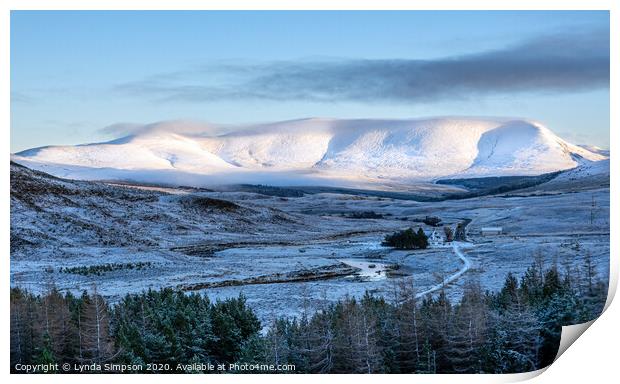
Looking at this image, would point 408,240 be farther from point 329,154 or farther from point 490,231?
point 329,154

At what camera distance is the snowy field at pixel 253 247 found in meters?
17.5

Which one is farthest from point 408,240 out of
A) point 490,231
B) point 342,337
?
point 342,337

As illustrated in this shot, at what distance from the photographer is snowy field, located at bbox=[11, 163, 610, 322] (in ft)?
57.3

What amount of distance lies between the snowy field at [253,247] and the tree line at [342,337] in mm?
→ 1626

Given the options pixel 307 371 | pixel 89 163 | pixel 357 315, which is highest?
pixel 89 163

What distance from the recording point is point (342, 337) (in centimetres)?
1190

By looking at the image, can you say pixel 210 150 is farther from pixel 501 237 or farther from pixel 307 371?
pixel 307 371

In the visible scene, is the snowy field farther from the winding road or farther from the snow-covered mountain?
the snow-covered mountain

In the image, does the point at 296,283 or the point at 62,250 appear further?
the point at 62,250

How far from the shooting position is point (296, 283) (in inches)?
736

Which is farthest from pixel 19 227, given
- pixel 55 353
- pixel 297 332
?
pixel 297 332

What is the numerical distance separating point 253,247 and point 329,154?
1854 inches

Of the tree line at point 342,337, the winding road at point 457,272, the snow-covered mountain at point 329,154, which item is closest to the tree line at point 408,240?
the winding road at point 457,272
